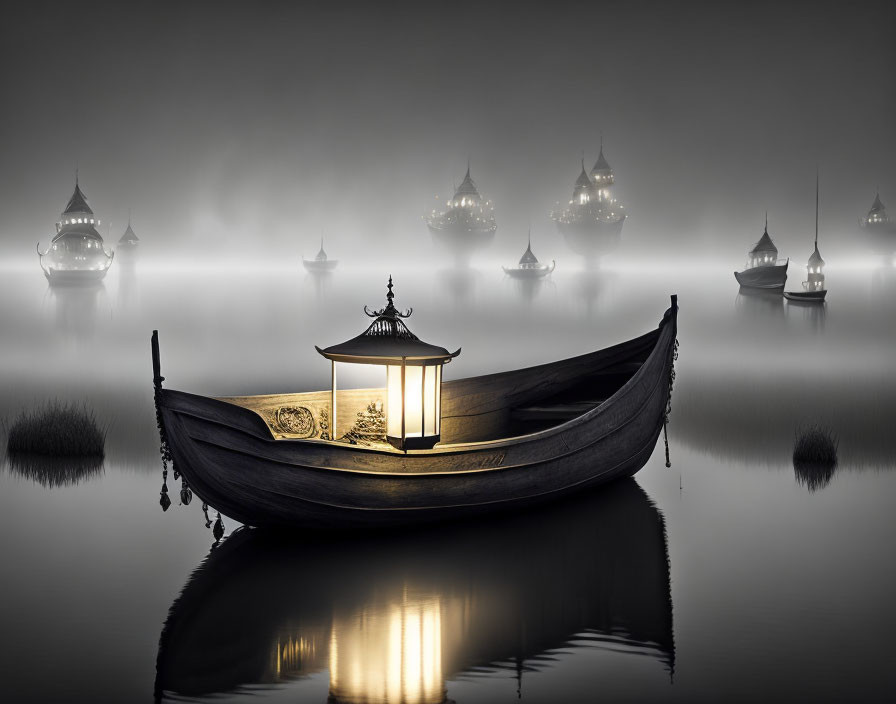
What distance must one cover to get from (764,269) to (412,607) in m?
65.8

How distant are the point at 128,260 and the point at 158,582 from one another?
121236 mm

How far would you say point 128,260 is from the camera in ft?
400

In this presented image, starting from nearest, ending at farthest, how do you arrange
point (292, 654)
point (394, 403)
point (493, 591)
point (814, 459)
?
point (292, 654) < point (493, 591) < point (394, 403) < point (814, 459)

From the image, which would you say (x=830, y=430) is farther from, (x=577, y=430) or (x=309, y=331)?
(x=309, y=331)

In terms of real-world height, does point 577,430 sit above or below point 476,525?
above

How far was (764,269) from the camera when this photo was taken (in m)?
68.4

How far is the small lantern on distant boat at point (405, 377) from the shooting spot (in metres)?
8.13

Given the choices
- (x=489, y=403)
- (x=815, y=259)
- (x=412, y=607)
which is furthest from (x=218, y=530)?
(x=815, y=259)

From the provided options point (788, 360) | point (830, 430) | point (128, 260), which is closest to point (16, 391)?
point (830, 430)

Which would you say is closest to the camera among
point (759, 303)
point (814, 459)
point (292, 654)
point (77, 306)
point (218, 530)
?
point (292, 654)

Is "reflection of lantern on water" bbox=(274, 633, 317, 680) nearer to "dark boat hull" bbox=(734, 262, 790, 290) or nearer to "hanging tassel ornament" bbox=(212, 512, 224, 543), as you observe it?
"hanging tassel ornament" bbox=(212, 512, 224, 543)

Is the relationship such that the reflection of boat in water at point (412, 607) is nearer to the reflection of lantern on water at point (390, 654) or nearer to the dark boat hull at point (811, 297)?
the reflection of lantern on water at point (390, 654)

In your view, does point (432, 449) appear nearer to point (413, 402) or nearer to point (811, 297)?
point (413, 402)

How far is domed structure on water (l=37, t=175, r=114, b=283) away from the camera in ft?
221
